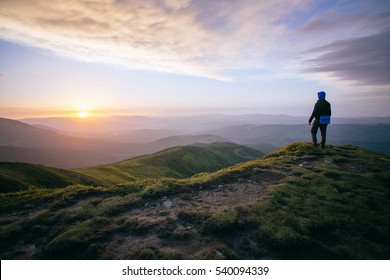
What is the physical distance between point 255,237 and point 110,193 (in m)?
9.20

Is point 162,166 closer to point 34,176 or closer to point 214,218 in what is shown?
point 34,176

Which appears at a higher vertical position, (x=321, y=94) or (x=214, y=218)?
(x=321, y=94)

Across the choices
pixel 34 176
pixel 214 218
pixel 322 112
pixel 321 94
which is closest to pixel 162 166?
pixel 34 176

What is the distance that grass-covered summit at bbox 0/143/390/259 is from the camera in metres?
8.43

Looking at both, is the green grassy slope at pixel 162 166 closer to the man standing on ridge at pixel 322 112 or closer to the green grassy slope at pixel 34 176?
the green grassy slope at pixel 34 176

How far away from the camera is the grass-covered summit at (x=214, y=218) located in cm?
843

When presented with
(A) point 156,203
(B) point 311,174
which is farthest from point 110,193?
(B) point 311,174

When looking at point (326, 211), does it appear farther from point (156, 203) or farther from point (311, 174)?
point (156, 203)

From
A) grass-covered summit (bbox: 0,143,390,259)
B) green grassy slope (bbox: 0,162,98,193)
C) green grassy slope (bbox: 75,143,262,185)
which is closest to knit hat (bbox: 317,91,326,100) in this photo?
grass-covered summit (bbox: 0,143,390,259)

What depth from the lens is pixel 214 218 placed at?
1004cm

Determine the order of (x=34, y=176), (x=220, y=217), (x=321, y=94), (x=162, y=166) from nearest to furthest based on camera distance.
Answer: (x=220, y=217) < (x=321, y=94) < (x=34, y=176) < (x=162, y=166)

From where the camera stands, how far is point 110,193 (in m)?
14.1

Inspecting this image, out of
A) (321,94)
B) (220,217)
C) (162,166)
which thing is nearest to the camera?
(220,217)

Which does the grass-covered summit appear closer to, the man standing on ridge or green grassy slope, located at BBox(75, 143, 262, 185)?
the man standing on ridge
